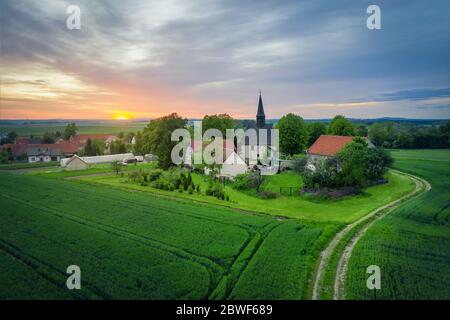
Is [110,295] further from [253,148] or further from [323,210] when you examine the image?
[253,148]

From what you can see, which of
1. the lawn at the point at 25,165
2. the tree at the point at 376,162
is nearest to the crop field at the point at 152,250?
the tree at the point at 376,162

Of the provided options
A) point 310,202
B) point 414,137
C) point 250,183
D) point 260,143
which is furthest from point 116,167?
point 414,137

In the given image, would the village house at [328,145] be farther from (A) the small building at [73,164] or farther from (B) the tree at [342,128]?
(A) the small building at [73,164]

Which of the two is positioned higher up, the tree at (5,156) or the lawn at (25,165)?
the tree at (5,156)

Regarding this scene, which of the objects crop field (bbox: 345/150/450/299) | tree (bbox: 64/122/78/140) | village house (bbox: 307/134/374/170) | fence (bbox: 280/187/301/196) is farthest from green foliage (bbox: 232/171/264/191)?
tree (bbox: 64/122/78/140)

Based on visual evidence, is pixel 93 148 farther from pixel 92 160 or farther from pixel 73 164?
pixel 73 164
